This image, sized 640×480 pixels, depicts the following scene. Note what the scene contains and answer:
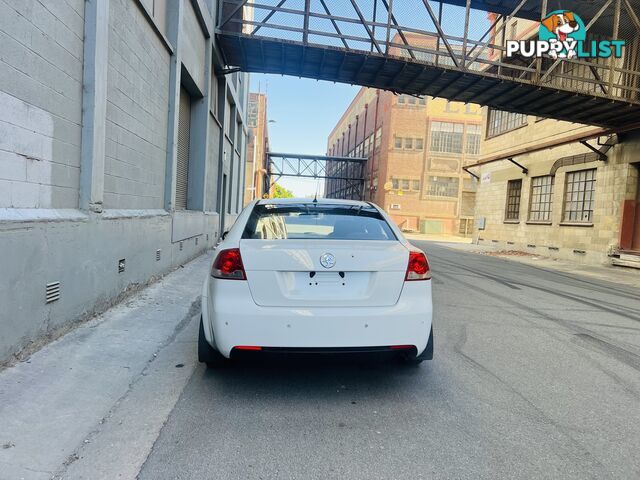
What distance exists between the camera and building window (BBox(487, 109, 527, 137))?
77.8ft

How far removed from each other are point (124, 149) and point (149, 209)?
164 centimetres

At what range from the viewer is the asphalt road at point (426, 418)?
258 centimetres

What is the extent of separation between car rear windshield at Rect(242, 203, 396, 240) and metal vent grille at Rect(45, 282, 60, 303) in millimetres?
1970

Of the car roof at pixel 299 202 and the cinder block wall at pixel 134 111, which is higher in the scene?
the cinder block wall at pixel 134 111

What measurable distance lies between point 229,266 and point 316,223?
92 cm

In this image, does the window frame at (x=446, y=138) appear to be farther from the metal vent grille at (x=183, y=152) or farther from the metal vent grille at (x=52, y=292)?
the metal vent grille at (x=52, y=292)

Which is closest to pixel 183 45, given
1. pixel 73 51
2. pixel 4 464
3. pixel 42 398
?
pixel 73 51

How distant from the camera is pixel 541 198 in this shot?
21891mm

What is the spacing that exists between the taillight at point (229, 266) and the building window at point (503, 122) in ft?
75.4

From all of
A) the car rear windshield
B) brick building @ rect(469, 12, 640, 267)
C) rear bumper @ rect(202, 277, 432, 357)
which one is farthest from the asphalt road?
brick building @ rect(469, 12, 640, 267)

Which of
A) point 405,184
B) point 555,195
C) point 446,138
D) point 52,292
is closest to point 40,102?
point 52,292

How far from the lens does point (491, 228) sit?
2638 cm

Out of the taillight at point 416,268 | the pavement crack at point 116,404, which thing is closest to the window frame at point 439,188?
the pavement crack at point 116,404

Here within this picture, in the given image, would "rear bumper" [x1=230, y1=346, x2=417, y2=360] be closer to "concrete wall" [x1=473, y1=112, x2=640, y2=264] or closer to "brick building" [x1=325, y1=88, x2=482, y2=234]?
"concrete wall" [x1=473, y1=112, x2=640, y2=264]
